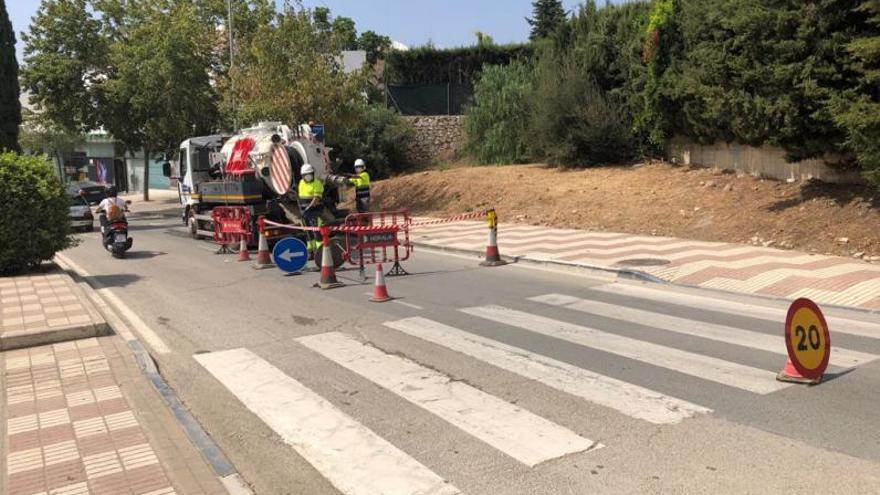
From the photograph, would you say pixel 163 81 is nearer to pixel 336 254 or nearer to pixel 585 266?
pixel 336 254

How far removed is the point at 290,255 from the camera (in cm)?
1231

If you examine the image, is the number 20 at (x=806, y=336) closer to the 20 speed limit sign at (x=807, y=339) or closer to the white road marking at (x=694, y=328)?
the 20 speed limit sign at (x=807, y=339)

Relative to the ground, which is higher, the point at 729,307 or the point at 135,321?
the point at 729,307

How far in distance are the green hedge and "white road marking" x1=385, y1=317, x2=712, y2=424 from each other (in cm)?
2871

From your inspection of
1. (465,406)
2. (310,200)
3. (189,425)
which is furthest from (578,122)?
(189,425)

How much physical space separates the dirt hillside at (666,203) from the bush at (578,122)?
0.72 meters

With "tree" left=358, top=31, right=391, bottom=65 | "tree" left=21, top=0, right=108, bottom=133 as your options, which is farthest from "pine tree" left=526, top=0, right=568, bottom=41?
"tree" left=21, top=0, right=108, bottom=133

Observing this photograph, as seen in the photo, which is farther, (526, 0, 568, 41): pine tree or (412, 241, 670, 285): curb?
(526, 0, 568, 41): pine tree

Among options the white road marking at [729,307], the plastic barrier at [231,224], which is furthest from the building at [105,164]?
the white road marking at [729,307]

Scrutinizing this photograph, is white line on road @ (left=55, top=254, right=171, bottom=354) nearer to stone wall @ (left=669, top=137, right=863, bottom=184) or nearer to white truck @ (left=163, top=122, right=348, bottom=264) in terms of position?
white truck @ (left=163, top=122, right=348, bottom=264)

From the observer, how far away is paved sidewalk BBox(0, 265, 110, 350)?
24.8 feet

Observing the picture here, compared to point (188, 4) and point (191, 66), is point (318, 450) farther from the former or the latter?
point (188, 4)

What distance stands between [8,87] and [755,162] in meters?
23.7

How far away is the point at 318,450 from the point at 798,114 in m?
12.4
